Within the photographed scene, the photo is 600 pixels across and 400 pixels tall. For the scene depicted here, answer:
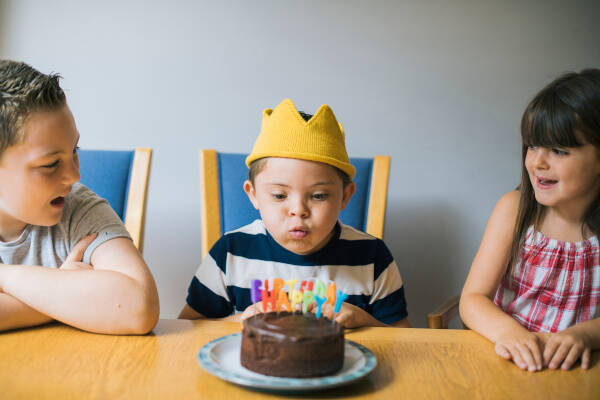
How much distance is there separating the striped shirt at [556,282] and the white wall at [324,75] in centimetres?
76

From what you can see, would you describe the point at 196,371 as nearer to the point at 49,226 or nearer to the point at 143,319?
the point at 143,319

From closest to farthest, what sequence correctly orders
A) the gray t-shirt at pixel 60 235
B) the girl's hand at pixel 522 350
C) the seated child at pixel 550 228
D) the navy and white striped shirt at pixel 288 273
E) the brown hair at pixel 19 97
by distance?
the girl's hand at pixel 522 350, the brown hair at pixel 19 97, the gray t-shirt at pixel 60 235, the seated child at pixel 550 228, the navy and white striped shirt at pixel 288 273

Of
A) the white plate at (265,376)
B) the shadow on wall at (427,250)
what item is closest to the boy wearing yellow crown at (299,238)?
the white plate at (265,376)

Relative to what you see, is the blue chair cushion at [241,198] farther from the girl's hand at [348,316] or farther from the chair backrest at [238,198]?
the girl's hand at [348,316]

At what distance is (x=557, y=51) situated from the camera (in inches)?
83.7

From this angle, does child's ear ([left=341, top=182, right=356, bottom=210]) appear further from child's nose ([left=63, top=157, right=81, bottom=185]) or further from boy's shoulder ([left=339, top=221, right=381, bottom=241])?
child's nose ([left=63, top=157, right=81, bottom=185])

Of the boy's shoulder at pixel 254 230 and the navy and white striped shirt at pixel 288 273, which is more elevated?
the boy's shoulder at pixel 254 230

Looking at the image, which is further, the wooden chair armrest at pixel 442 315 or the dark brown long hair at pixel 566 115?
the wooden chair armrest at pixel 442 315

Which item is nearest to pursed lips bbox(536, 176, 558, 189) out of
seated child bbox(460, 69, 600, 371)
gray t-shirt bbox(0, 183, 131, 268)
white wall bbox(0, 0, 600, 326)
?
seated child bbox(460, 69, 600, 371)

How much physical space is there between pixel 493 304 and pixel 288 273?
503 millimetres

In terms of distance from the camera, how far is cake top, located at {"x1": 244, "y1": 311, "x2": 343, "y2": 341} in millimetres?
717

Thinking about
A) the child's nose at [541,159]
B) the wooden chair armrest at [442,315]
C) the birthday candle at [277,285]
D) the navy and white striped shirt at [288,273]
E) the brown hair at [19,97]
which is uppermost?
the brown hair at [19,97]

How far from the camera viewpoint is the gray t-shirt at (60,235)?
44.7 inches

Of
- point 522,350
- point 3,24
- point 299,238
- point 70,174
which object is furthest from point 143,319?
point 3,24
